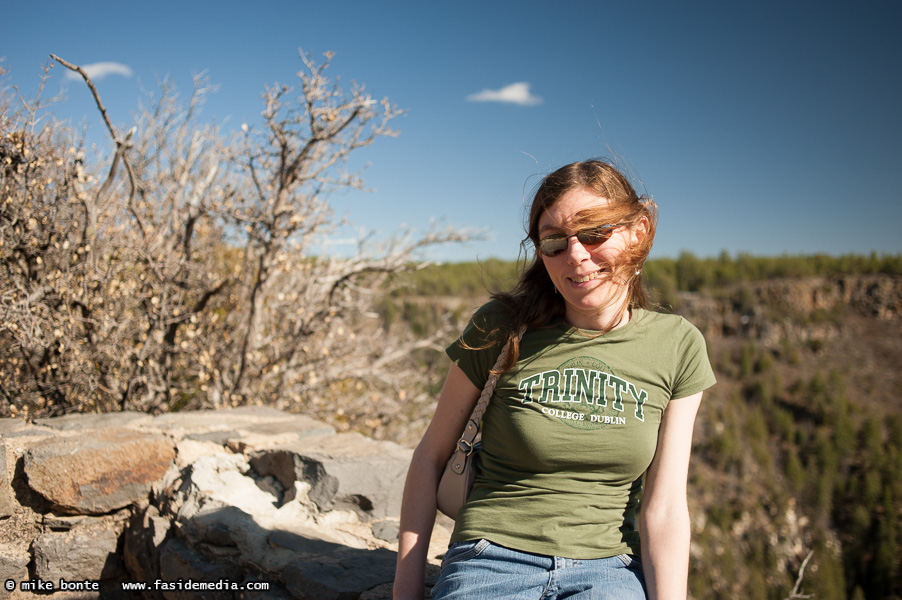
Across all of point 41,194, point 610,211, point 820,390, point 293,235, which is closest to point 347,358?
point 293,235

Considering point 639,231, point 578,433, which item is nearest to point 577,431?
point 578,433

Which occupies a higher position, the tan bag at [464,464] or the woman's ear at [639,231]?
the woman's ear at [639,231]

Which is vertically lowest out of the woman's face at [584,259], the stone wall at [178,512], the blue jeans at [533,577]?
the stone wall at [178,512]

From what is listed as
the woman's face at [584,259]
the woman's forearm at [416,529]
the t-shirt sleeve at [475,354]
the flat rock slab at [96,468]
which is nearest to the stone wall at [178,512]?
the flat rock slab at [96,468]

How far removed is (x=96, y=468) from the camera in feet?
7.98

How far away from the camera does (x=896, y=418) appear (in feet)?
243

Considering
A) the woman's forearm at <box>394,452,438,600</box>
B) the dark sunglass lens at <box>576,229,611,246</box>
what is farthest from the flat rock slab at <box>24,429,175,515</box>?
the dark sunglass lens at <box>576,229,611,246</box>

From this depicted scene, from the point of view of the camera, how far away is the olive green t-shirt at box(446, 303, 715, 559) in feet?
4.46

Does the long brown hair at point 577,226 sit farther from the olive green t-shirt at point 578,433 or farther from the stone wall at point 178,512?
the stone wall at point 178,512

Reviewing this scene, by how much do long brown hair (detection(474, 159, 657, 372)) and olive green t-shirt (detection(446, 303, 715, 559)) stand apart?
8 cm

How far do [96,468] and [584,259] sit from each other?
227 centimetres

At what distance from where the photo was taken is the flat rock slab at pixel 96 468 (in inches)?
92.5

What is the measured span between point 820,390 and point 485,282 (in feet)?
291

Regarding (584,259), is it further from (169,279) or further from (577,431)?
(169,279)
